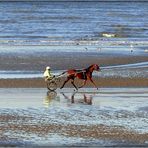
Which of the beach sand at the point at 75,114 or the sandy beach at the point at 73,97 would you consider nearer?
the beach sand at the point at 75,114

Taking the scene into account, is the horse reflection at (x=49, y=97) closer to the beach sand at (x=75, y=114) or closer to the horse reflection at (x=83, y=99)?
the beach sand at (x=75, y=114)

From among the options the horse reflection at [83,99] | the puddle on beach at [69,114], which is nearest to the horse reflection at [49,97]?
the puddle on beach at [69,114]

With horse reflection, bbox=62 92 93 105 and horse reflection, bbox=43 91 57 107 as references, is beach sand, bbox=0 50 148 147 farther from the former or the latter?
horse reflection, bbox=62 92 93 105

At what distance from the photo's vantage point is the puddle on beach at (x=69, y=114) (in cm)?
1609

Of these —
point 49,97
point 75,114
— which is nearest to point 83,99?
point 49,97

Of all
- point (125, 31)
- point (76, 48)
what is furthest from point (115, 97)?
point (125, 31)

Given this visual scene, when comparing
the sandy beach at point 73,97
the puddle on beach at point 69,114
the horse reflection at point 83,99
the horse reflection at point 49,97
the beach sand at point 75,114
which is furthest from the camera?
the horse reflection at point 83,99

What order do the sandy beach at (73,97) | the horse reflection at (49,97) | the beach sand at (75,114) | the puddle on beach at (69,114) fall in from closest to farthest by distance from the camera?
the beach sand at (75,114)
the puddle on beach at (69,114)
the sandy beach at (73,97)
the horse reflection at (49,97)

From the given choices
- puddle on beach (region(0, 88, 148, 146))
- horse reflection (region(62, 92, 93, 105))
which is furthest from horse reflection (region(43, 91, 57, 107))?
horse reflection (region(62, 92, 93, 105))

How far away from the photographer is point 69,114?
747 inches

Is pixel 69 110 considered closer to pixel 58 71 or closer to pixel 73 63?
pixel 58 71

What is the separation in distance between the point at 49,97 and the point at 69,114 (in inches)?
132

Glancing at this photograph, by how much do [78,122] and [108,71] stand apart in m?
11.3

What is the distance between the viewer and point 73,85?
81.0ft
